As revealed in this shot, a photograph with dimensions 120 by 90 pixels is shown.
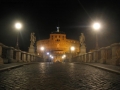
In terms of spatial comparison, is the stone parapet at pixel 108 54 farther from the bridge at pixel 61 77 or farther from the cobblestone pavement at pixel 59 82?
the cobblestone pavement at pixel 59 82

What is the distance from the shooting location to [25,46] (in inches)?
3787

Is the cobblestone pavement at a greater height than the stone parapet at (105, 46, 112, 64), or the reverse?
→ the stone parapet at (105, 46, 112, 64)

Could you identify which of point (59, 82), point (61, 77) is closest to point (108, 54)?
point (61, 77)

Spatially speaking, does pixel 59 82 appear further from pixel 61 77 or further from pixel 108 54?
pixel 108 54

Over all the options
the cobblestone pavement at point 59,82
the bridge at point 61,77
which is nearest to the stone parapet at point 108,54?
the bridge at point 61,77

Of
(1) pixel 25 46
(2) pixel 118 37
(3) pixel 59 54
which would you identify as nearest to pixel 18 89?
(2) pixel 118 37

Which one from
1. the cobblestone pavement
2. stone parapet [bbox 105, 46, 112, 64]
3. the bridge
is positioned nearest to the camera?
the cobblestone pavement

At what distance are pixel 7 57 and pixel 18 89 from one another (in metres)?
14.3

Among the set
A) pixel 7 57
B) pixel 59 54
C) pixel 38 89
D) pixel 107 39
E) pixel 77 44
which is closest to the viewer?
pixel 38 89

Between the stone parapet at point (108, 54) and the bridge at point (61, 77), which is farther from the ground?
the stone parapet at point (108, 54)

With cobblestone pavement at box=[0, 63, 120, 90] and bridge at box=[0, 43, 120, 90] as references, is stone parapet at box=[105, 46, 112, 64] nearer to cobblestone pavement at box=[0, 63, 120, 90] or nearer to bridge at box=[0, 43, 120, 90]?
bridge at box=[0, 43, 120, 90]

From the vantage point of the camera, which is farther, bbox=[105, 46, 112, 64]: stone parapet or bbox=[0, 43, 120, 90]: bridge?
bbox=[105, 46, 112, 64]: stone parapet

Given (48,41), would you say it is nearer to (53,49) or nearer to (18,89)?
(53,49)

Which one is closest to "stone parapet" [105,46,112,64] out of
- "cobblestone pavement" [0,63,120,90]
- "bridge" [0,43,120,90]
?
"bridge" [0,43,120,90]
